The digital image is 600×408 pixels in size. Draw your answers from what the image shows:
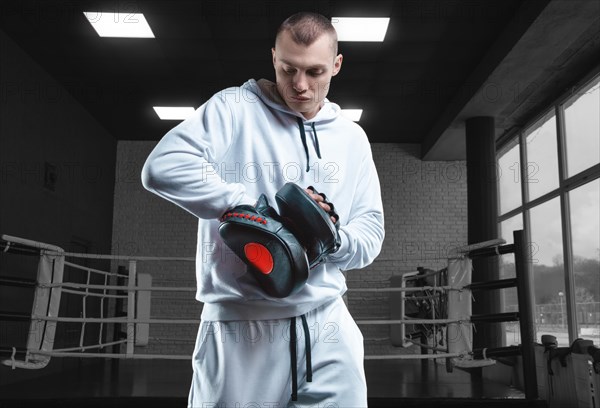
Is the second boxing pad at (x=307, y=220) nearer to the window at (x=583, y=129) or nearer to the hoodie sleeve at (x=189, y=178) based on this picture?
the hoodie sleeve at (x=189, y=178)

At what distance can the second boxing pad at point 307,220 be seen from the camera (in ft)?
3.04

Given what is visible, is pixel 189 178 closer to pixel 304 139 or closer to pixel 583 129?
pixel 304 139

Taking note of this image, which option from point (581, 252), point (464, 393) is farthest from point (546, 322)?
point (464, 393)

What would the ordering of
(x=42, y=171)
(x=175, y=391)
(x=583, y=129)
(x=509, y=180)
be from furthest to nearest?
(x=509, y=180), (x=42, y=171), (x=583, y=129), (x=175, y=391)

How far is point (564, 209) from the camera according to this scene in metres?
7.24

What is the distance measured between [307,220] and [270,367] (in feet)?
0.81

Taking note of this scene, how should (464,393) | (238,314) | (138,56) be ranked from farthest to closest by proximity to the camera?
(138,56) → (464,393) → (238,314)

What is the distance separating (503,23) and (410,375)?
347 centimetres

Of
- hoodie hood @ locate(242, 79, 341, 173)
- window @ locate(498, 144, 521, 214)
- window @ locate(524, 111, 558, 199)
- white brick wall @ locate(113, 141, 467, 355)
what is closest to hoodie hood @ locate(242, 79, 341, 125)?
hoodie hood @ locate(242, 79, 341, 173)

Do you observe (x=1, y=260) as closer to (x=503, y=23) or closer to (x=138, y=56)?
(x=138, y=56)

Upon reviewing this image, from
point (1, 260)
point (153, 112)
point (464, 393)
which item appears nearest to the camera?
point (464, 393)

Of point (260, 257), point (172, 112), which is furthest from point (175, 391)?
point (172, 112)

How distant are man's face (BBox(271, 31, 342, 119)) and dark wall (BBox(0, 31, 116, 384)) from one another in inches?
226

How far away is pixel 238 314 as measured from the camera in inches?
40.2
